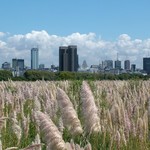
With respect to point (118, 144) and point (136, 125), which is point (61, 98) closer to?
point (118, 144)

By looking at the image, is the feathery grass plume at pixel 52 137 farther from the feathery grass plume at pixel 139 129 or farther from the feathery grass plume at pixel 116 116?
the feathery grass plume at pixel 116 116

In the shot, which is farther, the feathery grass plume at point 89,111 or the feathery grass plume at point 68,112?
the feathery grass plume at point 89,111

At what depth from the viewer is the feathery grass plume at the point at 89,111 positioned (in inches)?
125

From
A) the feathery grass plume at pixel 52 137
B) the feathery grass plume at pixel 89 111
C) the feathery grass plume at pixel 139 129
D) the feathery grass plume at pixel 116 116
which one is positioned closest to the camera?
the feathery grass plume at pixel 52 137

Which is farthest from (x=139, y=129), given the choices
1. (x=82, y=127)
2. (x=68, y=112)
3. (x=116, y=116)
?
(x=68, y=112)

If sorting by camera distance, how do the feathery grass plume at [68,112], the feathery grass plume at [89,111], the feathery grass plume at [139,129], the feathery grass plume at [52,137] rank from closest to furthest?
1. the feathery grass plume at [52,137]
2. the feathery grass plume at [68,112]
3. the feathery grass plume at [89,111]
4. the feathery grass plume at [139,129]

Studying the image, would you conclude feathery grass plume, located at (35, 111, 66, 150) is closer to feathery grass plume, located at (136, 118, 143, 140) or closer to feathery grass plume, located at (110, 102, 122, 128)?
feathery grass plume, located at (136, 118, 143, 140)

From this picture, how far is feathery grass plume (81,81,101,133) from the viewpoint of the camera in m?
3.16

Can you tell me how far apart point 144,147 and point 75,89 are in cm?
883

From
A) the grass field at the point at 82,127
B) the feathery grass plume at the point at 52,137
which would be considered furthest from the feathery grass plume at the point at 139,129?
the feathery grass plume at the point at 52,137

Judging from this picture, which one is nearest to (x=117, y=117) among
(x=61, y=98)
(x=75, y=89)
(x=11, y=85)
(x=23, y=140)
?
(x=23, y=140)

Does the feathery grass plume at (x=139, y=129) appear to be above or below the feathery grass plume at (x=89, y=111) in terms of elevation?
below

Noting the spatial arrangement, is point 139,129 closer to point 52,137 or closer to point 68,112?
point 68,112

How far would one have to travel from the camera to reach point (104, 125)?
5191 millimetres
